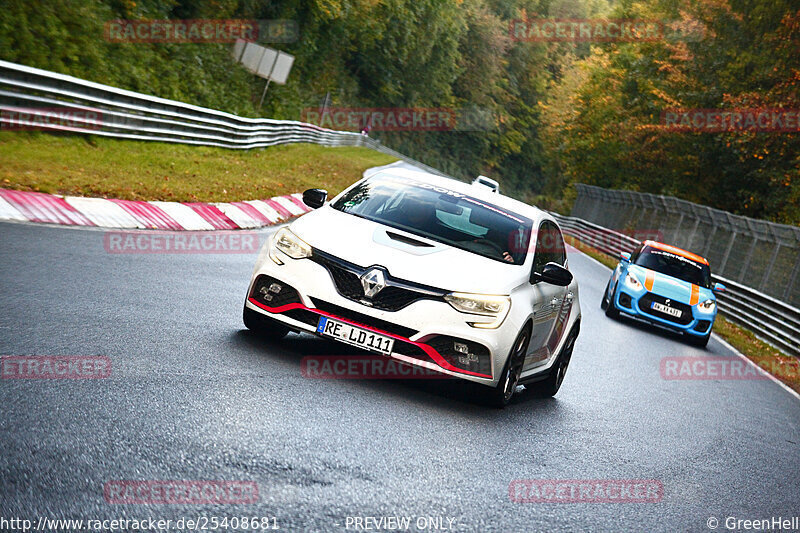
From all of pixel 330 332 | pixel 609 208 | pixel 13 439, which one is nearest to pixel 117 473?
pixel 13 439

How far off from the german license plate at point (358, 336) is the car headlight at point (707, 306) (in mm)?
12245

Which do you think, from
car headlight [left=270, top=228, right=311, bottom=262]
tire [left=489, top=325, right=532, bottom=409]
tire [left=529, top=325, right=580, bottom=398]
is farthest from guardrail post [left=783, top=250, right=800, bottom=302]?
car headlight [left=270, top=228, right=311, bottom=262]

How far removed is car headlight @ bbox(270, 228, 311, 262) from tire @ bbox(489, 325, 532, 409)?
167 cm

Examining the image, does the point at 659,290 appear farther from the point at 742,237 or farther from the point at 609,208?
the point at 609,208

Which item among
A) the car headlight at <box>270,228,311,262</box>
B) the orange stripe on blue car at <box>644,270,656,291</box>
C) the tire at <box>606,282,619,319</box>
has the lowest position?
the tire at <box>606,282,619,319</box>

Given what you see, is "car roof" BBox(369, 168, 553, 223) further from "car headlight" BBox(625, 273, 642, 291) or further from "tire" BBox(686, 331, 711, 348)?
"tire" BBox(686, 331, 711, 348)

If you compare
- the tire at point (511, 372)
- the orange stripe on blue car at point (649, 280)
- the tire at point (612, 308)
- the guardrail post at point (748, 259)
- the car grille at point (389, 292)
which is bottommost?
the guardrail post at point (748, 259)

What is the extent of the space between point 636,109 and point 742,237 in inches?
1276

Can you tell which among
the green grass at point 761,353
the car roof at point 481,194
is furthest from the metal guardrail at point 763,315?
the car roof at point 481,194

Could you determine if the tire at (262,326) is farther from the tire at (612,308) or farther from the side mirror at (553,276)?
the tire at (612,308)

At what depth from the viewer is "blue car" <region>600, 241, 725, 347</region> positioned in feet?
59.6

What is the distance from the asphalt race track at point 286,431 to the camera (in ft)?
15.3

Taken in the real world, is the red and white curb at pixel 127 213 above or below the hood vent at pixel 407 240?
below

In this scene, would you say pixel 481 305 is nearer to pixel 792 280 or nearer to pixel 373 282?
pixel 373 282
